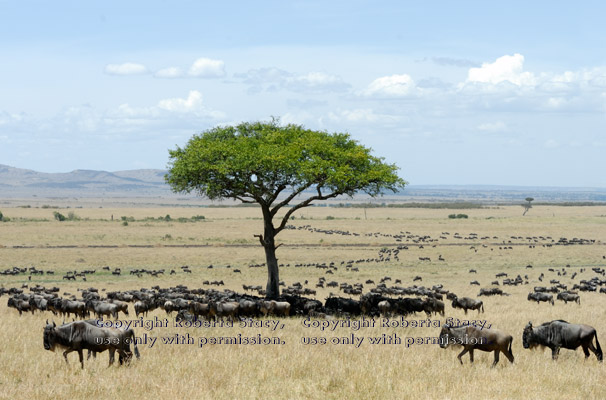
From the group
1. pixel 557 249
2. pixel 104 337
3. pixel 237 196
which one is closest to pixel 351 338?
pixel 104 337

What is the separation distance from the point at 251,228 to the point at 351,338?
94083 mm

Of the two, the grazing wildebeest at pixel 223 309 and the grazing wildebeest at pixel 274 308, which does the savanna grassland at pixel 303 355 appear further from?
the grazing wildebeest at pixel 223 309

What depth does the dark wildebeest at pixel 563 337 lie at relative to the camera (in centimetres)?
1543

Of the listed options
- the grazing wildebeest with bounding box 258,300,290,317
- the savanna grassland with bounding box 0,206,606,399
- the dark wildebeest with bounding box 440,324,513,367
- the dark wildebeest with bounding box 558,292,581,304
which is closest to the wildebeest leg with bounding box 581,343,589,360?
the savanna grassland with bounding box 0,206,606,399

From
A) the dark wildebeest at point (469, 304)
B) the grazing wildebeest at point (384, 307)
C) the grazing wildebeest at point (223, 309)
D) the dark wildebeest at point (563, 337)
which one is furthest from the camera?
the dark wildebeest at point (469, 304)

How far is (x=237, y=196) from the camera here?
102 ft

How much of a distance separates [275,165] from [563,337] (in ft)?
49.6

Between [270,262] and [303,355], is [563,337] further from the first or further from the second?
[270,262]

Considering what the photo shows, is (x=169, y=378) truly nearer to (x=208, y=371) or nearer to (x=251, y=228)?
(x=208, y=371)

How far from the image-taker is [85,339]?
14086mm

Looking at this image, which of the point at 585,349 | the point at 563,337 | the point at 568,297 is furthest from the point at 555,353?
the point at 568,297

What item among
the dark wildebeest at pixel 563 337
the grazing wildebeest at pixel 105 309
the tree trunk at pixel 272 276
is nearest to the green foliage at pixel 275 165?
the tree trunk at pixel 272 276

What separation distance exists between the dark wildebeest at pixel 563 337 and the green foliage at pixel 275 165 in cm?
1324

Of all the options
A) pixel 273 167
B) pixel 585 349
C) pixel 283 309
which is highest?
pixel 273 167
